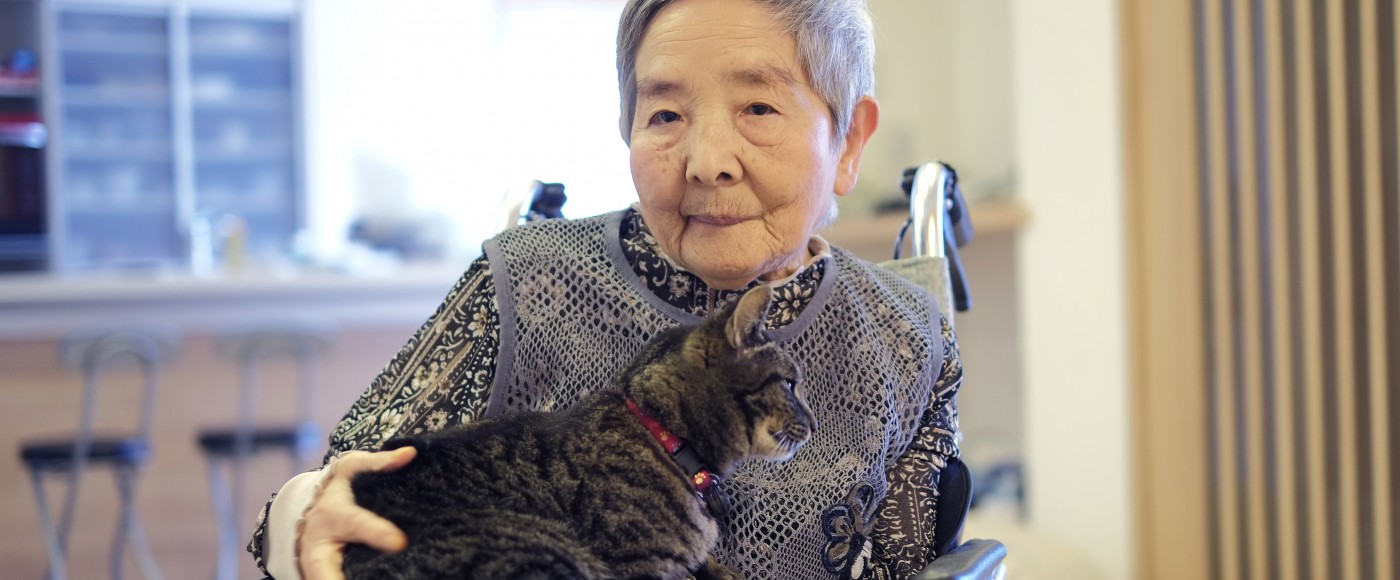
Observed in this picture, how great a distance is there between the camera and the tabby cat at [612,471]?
0.83 metres

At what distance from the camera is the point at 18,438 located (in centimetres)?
333

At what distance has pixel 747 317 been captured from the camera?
92 cm

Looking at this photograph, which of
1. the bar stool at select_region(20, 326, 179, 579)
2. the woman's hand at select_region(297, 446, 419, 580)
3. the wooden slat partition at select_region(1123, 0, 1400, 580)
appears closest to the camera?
the woman's hand at select_region(297, 446, 419, 580)

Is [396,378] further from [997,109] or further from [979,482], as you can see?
[997,109]

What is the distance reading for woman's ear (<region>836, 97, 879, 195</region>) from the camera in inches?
43.5

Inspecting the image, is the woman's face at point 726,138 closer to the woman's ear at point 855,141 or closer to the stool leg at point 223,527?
the woman's ear at point 855,141

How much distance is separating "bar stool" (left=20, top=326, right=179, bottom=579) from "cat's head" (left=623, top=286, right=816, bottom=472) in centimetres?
247

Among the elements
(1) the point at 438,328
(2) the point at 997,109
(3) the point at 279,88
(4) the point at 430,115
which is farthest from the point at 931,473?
(3) the point at 279,88

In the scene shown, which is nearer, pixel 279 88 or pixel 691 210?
pixel 691 210

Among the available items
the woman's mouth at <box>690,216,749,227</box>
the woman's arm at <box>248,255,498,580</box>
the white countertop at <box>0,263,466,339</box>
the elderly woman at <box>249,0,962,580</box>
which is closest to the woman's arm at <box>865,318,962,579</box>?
the elderly woman at <box>249,0,962,580</box>

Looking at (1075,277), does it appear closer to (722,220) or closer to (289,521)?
(722,220)

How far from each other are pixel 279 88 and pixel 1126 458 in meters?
5.04

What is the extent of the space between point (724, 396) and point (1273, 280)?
5.08 feet

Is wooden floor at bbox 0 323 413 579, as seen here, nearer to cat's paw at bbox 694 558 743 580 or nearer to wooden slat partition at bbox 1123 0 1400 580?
wooden slat partition at bbox 1123 0 1400 580
